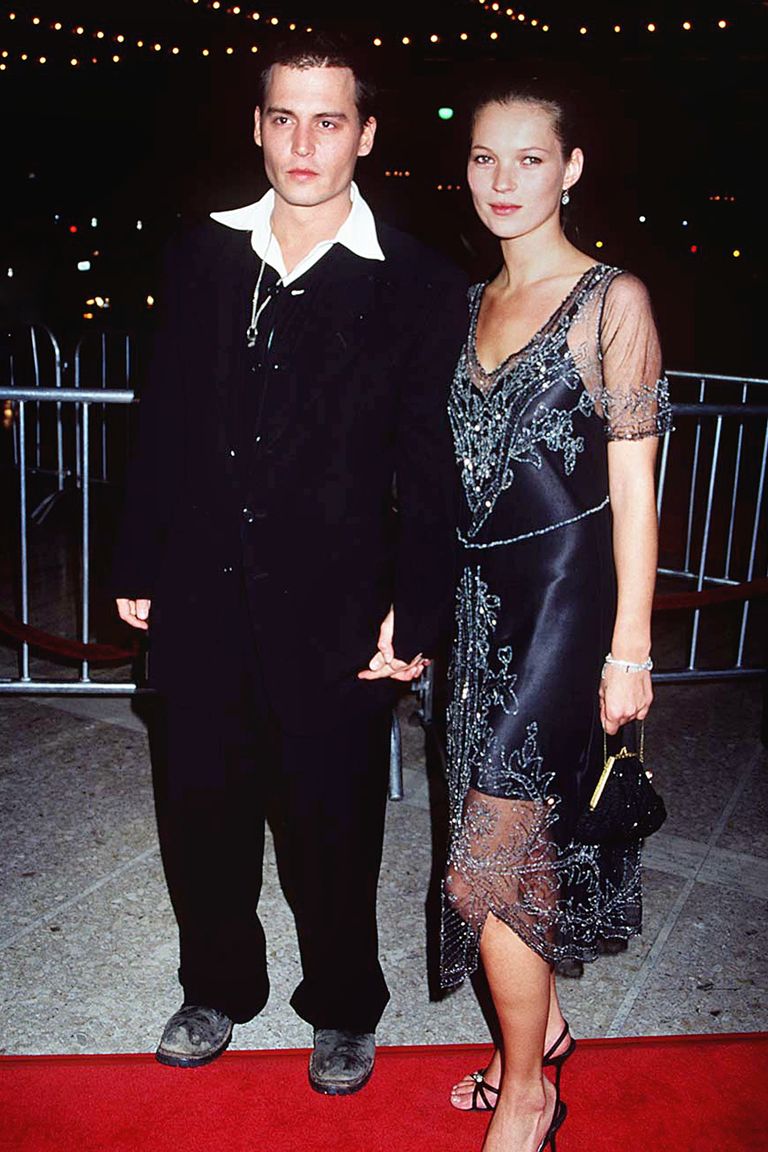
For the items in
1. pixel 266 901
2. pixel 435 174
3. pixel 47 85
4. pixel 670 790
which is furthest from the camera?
pixel 435 174

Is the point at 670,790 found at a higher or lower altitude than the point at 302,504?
lower

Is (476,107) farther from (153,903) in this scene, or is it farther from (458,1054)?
(153,903)

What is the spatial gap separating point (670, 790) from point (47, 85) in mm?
14737

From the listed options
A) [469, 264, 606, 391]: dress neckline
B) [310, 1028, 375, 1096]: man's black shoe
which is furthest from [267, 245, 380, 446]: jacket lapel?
[310, 1028, 375, 1096]: man's black shoe

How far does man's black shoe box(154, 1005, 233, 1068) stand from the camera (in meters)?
2.72

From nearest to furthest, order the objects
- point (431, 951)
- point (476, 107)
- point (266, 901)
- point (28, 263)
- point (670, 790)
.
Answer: point (476, 107)
point (431, 951)
point (266, 901)
point (670, 790)
point (28, 263)

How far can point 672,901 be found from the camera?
363cm

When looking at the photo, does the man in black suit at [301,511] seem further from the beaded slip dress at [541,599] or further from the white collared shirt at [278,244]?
the beaded slip dress at [541,599]

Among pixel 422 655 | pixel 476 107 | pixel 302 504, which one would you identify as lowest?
pixel 422 655

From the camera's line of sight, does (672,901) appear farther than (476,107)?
Yes

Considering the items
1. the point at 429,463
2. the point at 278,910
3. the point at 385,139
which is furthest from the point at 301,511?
the point at 385,139

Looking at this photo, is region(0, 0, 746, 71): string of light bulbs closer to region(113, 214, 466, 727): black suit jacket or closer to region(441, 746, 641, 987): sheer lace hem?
region(113, 214, 466, 727): black suit jacket

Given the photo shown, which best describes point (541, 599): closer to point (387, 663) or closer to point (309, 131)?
point (387, 663)

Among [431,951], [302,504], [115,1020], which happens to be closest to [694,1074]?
[431,951]
